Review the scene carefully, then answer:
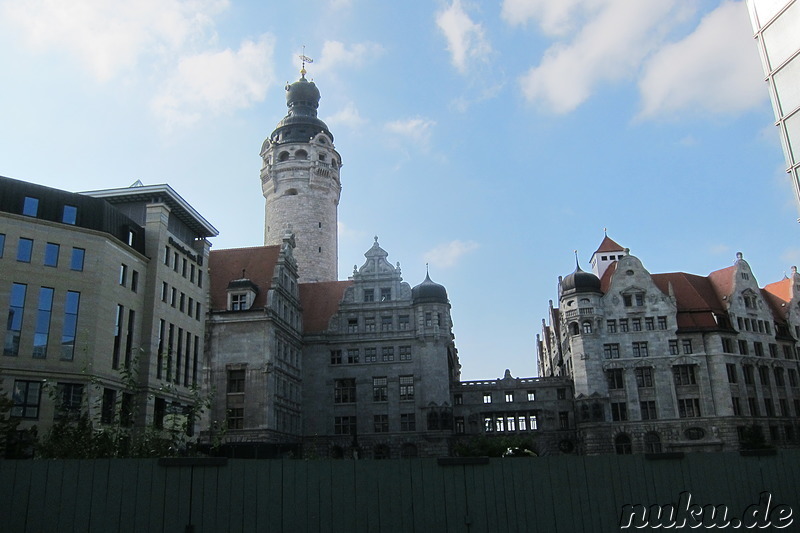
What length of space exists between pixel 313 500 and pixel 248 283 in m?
42.1

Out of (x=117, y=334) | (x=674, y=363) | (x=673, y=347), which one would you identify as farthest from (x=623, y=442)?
(x=117, y=334)

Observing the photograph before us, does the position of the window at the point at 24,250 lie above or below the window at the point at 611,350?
above

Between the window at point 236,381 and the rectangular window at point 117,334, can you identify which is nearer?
the rectangular window at point 117,334

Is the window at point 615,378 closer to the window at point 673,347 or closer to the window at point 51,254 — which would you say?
the window at point 673,347

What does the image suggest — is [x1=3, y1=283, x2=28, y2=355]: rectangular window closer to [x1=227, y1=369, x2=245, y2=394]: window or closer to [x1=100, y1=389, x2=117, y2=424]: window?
[x1=100, y1=389, x2=117, y2=424]: window

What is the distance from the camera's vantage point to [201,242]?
5522 centimetres

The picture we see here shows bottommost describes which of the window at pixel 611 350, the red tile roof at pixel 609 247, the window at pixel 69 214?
the window at pixel 611 350

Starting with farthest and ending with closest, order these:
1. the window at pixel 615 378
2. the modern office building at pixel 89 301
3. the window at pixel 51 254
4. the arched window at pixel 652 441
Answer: the window at pixel 615 378 → the arched window at pixel 652 441 → the window at pixel 51 254 → the modern office building at pixel 89 301

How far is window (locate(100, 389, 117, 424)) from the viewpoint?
40.6 metres

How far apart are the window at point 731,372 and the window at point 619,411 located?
388 inches

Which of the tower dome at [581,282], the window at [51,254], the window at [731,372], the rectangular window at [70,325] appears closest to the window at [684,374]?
the window at [731,372]

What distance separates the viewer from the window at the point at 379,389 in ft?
218

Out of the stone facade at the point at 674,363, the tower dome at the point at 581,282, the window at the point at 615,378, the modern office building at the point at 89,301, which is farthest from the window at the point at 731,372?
the modern office building at the point at 89,301

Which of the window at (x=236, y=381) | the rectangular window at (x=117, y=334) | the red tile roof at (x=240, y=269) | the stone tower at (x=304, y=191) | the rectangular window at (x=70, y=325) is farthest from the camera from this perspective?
the stone tower at (x=304, y=191)
